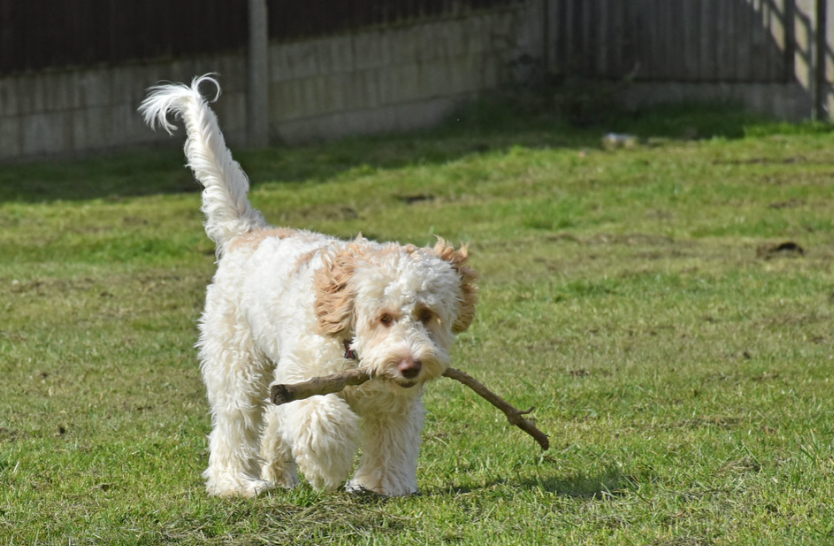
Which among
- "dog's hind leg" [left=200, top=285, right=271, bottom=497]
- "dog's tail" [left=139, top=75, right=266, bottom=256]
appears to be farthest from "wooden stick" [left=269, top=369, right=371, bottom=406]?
"dog's tail" [left=139, top=75, right=266, bottom=256]

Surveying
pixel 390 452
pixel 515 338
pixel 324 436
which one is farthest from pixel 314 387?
pixel 515 338

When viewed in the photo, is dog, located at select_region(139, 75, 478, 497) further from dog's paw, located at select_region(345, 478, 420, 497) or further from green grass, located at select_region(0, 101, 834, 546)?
green grass, located at select_region(0, 101, 834, 546)

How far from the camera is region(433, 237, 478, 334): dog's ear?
4961mm

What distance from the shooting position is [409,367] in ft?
14.9

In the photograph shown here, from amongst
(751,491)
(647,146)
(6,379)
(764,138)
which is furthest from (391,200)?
(751,491)

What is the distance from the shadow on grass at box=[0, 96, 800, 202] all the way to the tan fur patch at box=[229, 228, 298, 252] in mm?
7960

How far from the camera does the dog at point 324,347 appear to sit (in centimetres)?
470

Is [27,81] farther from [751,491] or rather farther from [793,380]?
[751,491]

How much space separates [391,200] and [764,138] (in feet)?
17.2

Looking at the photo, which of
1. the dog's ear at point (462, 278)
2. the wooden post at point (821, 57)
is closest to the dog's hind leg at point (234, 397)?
the dog's ear at point (462, 278)

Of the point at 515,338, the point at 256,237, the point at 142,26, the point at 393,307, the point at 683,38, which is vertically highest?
the point at 142,26

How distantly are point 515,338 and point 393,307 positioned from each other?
380 cm

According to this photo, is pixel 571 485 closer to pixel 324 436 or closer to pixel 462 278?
pixel 462 278

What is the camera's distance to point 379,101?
57.4ft
